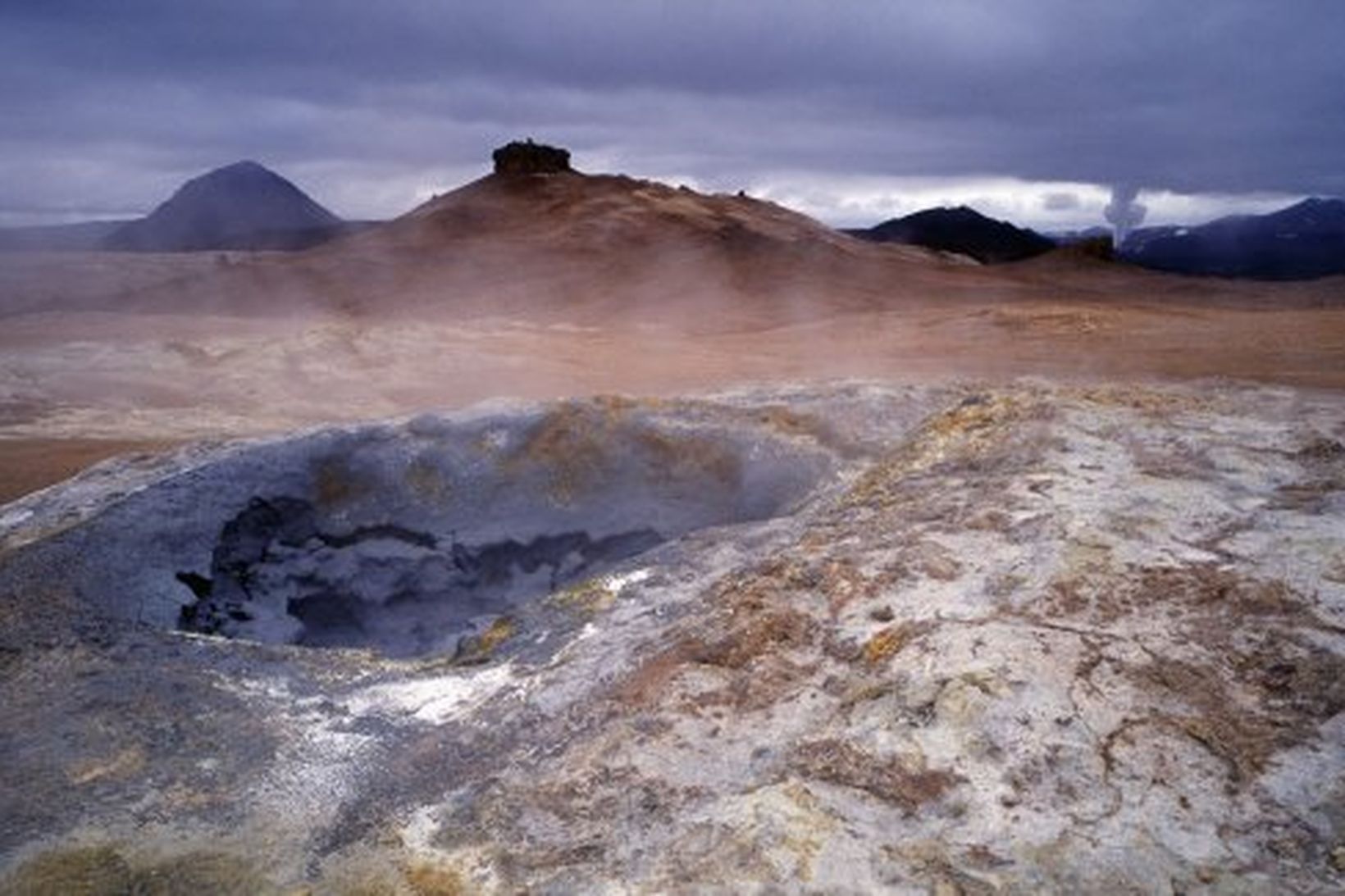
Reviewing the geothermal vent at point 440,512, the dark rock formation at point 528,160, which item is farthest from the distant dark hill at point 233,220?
the geothermal vent at point 440,512

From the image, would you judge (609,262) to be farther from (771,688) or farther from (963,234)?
(963,234)

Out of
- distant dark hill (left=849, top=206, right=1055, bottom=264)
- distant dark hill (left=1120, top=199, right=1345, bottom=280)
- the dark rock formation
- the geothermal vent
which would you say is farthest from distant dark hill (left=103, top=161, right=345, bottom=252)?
the geothermal vent

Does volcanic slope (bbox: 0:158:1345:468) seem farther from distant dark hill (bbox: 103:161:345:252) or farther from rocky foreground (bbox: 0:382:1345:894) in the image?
distant dark hill (bbox: 103:161:345:252)

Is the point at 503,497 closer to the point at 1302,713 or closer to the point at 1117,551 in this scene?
the point at 1117,551

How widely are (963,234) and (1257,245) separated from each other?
2283 cm

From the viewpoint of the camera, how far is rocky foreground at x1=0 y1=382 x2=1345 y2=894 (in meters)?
2.24

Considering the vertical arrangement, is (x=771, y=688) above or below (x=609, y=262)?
below

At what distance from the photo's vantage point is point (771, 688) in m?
2.73

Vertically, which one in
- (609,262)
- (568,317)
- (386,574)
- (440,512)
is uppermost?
(609,262)

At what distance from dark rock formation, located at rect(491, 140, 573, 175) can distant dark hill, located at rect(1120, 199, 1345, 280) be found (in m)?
20.8

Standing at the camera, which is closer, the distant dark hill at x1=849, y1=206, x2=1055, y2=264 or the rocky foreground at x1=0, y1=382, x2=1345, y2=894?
the rocky foreground at x1=0, y1=382, x2=1345, y2=894

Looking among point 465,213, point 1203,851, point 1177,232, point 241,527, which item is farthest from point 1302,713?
point 1177,232

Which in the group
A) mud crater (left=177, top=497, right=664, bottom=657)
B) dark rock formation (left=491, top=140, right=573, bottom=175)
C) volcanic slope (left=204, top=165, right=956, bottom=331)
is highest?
dark rock formation (left=491, top=140, right=573, bottom=175)

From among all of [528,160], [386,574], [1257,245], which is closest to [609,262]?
[528,160]
